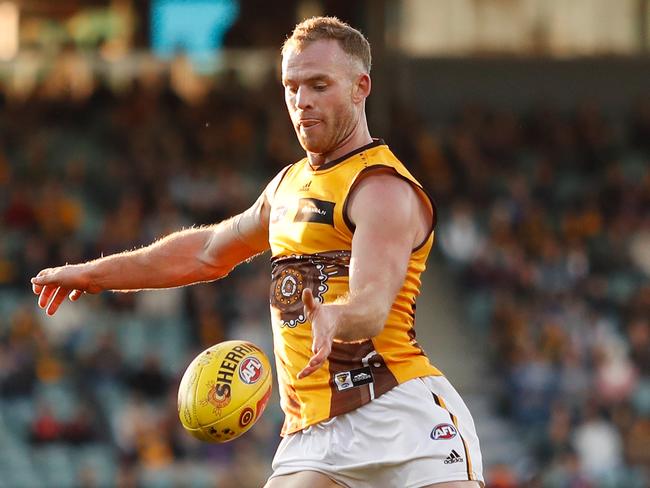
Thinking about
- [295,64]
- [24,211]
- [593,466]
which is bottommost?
[593,466]

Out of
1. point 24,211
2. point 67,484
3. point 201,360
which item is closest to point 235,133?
point 24,211

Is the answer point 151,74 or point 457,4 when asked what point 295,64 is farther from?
point 457,4

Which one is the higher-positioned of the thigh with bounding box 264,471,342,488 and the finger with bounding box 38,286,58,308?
the finger with bounding box 38,286,58,308

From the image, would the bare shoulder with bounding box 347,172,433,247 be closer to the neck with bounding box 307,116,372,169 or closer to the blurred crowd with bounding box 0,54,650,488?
the neck with bounding box 307,116,372,169

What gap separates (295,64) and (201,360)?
3.88ft

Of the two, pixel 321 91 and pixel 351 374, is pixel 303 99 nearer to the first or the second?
pixel 321 91

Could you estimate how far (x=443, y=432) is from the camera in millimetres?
4875

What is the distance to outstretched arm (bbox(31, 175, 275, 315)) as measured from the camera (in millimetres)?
5656

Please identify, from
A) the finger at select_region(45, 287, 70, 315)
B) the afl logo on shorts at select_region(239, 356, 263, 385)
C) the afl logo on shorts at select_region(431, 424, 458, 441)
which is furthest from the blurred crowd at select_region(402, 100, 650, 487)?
the afl logo on shorts at select_region(431, 424, 458, 441)

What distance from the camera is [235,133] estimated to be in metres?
19.2

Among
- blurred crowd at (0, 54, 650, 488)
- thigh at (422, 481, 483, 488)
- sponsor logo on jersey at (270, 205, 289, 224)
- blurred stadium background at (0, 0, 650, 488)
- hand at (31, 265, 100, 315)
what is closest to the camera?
thigh at (422, 481, 483, 488)

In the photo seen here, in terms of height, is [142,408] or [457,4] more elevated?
[457,4]

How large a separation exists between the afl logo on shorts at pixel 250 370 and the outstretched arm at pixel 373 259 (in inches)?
31.1

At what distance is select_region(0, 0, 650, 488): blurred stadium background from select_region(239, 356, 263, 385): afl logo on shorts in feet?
29.7
